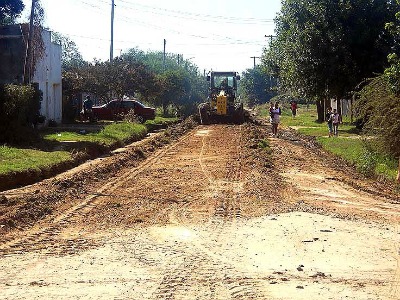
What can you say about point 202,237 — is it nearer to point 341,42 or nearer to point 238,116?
point 341,42

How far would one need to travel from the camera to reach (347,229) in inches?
416

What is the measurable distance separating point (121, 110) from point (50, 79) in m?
7.73

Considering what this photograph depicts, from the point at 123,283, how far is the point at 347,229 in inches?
176

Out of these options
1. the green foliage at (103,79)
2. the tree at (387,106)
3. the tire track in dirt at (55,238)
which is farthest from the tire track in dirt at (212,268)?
the green foliage at (103,79)

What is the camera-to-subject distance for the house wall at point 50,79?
109 ft

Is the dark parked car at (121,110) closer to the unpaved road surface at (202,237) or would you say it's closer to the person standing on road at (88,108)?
the person standing on road at (88,108)

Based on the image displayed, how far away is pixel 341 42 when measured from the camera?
31.7 meters

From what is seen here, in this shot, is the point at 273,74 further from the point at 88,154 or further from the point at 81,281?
the point at 81,281

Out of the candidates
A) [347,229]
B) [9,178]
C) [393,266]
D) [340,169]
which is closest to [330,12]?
[340,169]

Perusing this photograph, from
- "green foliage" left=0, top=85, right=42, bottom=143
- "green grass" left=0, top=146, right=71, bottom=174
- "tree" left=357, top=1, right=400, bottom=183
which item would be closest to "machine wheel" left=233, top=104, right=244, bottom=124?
"green foliage" left=0, top=85, right=42, bottom=143

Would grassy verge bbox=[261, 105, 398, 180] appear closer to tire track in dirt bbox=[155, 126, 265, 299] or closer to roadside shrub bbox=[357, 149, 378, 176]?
roadside shrub bbox=[357, 149, 378, 176]

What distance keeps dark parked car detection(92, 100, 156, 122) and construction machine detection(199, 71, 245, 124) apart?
12.7 feet

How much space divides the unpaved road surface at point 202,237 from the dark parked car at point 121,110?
24.4 metres

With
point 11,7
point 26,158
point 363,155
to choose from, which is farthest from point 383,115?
point 11,7
